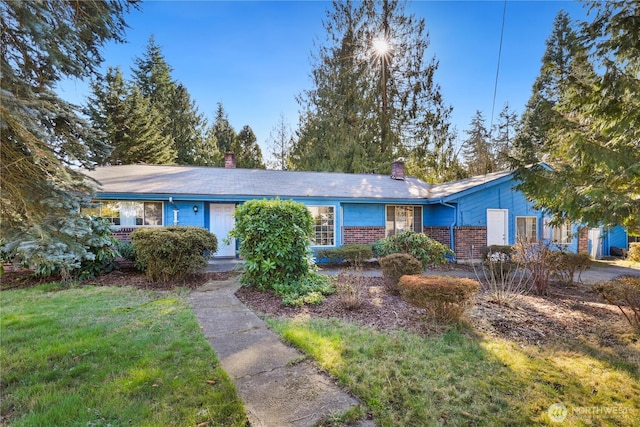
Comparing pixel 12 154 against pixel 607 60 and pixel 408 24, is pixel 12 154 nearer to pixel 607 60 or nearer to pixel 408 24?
pixel 607 60

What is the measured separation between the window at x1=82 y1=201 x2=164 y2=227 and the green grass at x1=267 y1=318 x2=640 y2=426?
8.96 m

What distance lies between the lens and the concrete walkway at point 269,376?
2.49 meters

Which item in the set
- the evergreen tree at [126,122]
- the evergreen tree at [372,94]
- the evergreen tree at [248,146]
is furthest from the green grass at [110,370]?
the evergreen tree at [248,146]

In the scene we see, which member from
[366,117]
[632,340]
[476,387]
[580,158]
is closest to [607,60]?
[580,158]

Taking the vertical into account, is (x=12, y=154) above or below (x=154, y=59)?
below

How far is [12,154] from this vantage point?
2791mm

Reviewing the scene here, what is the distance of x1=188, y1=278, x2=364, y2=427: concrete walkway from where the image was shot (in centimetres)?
249

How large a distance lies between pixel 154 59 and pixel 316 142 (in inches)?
699

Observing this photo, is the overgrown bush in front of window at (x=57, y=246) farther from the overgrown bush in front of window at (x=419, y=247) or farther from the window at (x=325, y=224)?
the window at (x=325, y=224)

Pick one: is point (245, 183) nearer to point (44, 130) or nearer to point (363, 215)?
point (363, 215)

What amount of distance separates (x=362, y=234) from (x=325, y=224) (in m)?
1.67

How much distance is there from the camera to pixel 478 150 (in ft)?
84.6

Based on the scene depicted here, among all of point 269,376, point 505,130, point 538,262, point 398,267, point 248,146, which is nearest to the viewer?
point 269,376

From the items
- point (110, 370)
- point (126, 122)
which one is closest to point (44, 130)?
point (110, 370)
